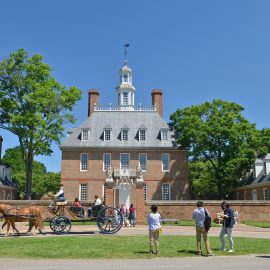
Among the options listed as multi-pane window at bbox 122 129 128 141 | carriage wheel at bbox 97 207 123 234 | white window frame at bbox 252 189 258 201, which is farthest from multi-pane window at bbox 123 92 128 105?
carriage wheel at bbox 97 207 123 234

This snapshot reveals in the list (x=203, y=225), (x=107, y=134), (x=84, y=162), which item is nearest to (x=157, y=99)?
(x=107, y=134)

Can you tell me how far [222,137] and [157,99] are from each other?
12801 mm

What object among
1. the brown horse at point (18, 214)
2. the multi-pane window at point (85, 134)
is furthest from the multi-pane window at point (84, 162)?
the brown horse at point (18, 214)

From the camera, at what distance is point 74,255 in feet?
33.4

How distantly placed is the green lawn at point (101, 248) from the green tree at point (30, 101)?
708 inches

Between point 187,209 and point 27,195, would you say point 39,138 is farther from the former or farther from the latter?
point 187,209

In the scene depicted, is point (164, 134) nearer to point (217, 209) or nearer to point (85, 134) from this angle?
point (85, 134)

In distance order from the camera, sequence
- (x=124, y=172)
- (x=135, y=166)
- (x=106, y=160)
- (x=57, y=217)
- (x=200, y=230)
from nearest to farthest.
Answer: (x=200, y=230) → (x=57, y=217) → (x=124, y=172) → (x=135, y=166) → (x=106, y=160)

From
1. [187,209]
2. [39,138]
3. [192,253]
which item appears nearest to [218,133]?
[187,209]

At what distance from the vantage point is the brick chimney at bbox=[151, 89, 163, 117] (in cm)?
4560

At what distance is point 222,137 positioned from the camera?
1396 inches

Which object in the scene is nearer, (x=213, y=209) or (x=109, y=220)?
(x=109, y=220)

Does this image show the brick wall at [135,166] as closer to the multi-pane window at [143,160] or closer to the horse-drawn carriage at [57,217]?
the multi-pane window at [143,160]

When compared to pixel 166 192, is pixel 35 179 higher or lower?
higher
